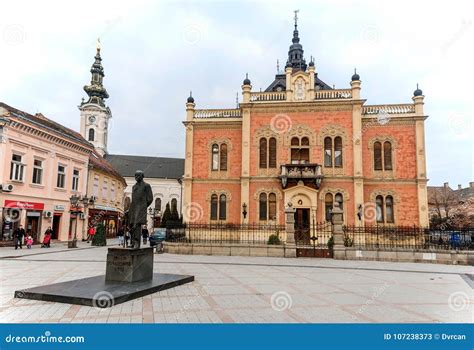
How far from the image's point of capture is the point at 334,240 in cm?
1736

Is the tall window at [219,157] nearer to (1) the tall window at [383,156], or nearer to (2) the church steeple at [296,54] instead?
(1) the tall window at [383,156]

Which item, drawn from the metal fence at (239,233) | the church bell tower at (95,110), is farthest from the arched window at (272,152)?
the church bell tower at (95,110)

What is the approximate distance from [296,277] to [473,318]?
Answer: 5.22m

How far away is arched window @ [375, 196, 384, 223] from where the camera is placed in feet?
88.3

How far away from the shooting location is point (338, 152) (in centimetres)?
2745

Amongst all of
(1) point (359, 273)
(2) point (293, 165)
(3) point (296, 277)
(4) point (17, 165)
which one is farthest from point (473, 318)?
(4) point (17, 165)

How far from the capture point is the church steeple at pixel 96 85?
191 feet

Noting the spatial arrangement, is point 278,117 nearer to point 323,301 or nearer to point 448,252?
point 448,252

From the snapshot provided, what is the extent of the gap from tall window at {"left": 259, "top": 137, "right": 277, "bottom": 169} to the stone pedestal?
2011cm

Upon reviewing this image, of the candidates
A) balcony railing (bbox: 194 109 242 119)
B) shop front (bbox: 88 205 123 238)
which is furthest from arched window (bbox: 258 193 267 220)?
shop front (bbox: 88 205 123 238)

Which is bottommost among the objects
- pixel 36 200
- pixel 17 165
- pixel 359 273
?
pixel 359 273

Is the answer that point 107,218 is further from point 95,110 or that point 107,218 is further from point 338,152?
point 95,110

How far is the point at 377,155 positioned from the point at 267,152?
9.19 meters

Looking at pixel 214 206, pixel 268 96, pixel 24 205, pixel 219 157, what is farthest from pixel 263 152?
pixel 24 205
